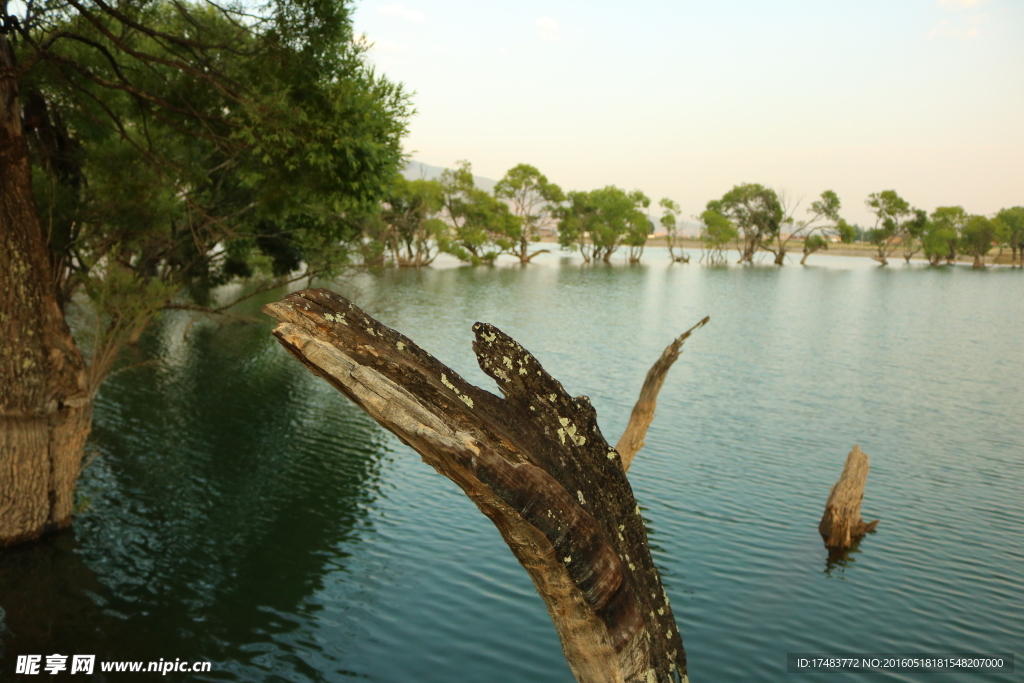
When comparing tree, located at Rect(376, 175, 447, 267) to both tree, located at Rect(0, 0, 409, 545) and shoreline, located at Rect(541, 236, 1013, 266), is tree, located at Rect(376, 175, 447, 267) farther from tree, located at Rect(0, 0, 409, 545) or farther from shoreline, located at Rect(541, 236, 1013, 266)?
tree, located at Rect(0, 0, 409, 545)

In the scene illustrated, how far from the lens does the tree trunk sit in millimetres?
9828

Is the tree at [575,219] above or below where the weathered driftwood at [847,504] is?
above

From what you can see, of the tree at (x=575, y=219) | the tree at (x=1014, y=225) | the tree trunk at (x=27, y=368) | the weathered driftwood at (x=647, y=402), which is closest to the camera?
the tree trunk at (x=27, y=368)

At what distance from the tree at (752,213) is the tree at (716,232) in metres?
2.92

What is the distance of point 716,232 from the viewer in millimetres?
119000

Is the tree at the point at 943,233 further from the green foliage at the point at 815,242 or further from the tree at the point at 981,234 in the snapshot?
the green foliage at the point at 815,242

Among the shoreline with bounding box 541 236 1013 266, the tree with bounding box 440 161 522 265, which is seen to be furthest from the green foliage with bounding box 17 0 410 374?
the shoreline with bounding box 541 236 1013 266

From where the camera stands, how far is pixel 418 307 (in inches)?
1570

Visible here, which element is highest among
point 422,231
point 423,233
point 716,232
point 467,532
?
point 716,232

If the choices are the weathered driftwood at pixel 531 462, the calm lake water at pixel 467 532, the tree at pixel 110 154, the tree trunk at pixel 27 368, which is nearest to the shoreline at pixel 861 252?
the calm lake water at pixel 467 532

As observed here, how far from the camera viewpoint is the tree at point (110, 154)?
Answer: 10102mm

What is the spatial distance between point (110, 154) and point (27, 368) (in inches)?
210

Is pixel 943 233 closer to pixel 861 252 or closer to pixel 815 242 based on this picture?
pixel 815 242

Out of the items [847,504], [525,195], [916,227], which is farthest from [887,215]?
[847,504]
